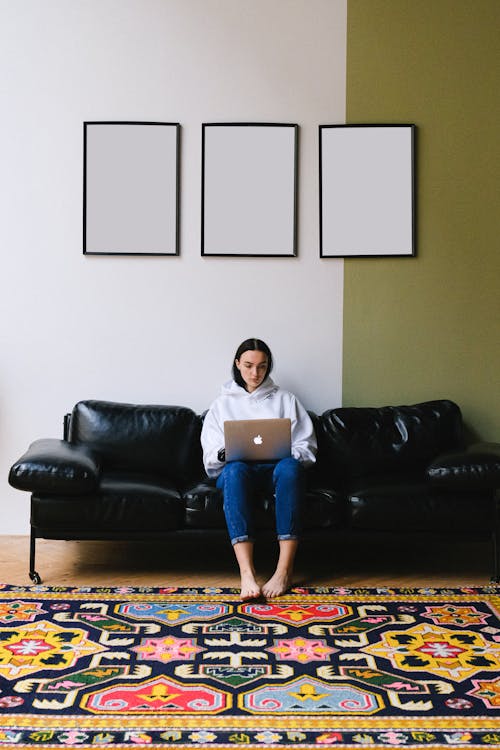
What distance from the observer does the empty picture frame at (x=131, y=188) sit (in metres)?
4.55

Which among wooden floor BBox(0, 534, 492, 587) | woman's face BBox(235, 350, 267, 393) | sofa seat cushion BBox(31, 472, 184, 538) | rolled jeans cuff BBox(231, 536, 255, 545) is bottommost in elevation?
wooden floor BBox(0, 534, 492, 587)

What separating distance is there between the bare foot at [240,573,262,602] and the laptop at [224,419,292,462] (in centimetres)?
55

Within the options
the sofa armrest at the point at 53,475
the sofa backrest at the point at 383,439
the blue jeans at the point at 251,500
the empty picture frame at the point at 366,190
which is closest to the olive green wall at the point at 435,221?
the empty picture frame at the point at 366,190

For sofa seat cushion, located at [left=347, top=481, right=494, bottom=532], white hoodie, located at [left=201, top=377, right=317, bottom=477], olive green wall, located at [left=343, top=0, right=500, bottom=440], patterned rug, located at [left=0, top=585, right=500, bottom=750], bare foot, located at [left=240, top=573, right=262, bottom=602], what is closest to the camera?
patterned rug, located at [left=0, top=585, right=500, bottom=750]

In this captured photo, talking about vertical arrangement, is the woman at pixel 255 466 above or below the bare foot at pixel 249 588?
above

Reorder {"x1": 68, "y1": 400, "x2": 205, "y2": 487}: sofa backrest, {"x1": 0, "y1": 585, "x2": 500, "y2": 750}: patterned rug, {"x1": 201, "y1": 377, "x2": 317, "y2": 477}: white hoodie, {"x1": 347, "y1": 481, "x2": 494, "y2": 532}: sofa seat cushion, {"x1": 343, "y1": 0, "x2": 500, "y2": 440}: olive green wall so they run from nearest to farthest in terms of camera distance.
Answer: {"x1": 0, "y1": 585, "x2": 500, "y2": 750}: patterned rug → {"x1": 347, "y1": 481, "x2": 494, "y2": 532}: sofa seat cushion → {"x1": 201, "y1": 377, "x2": 317, "y2": 477}: white hoodie → {"x1": 68, "y1": 400, "x2": 205, "y2": 487}: sofa backrest → {"x1": 343, "y1": 0, "x2": 500, "y2": 440}: olive green wall

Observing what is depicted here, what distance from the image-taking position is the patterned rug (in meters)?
2.38

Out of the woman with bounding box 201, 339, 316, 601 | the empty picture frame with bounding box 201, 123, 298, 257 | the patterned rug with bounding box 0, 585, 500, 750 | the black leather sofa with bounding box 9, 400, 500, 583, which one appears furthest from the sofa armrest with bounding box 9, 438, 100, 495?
the empty picture frame with bounding box 201, 123, 298, 257

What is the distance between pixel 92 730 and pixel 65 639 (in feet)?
2.36

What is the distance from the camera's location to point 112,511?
12.4 ft

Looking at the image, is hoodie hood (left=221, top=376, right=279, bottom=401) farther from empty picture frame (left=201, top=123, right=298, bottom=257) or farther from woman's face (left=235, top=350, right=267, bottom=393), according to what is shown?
Answer: empty picture frame (left=201, top=123, right=298, bottom=257)

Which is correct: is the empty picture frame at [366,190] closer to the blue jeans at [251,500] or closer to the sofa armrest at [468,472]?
the sofa armrest at [468,472]

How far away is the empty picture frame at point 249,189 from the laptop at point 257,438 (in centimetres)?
114

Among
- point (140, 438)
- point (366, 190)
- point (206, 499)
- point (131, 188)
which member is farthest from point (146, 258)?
point (206, 499)
